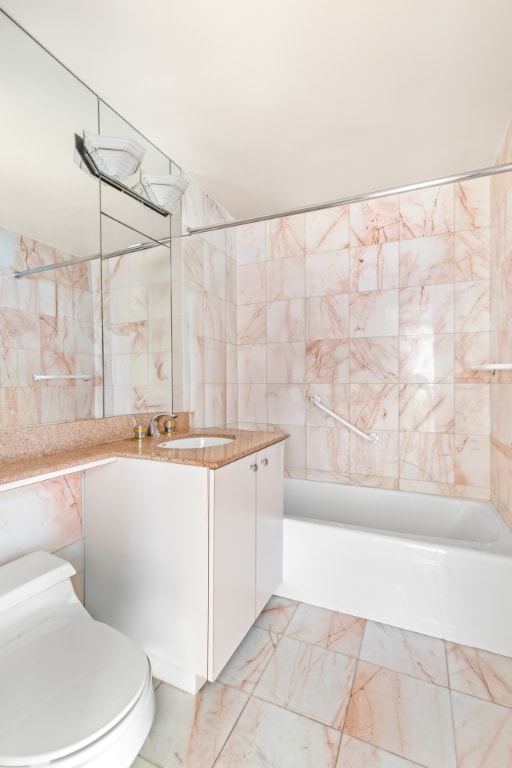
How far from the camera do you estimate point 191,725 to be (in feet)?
3.73

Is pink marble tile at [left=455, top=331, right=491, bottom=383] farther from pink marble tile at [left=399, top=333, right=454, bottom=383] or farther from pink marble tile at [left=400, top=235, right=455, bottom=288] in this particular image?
pink marble tile at [left=400, top=235, right=455, bottom=288]

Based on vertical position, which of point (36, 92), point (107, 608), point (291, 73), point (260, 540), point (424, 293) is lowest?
point (107, 608)

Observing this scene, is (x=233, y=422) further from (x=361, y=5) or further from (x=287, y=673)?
(x=361, y=5)

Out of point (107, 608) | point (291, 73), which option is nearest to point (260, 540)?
point (107, 608)

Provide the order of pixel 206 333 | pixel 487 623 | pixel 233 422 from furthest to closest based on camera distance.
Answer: pixel 233 422 < pixel 206 333 < pixel 487 623

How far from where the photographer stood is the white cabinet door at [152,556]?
120 centimetres

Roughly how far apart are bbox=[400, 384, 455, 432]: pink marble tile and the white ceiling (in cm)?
129

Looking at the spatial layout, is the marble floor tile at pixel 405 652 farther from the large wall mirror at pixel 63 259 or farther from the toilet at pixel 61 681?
the large wall mirror at pixel 63 259

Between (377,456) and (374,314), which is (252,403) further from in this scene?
(374,314)

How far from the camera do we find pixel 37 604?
1.06 metres

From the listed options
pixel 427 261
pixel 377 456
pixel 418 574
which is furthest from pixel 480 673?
pixel 427 261

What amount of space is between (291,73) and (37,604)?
206 cm

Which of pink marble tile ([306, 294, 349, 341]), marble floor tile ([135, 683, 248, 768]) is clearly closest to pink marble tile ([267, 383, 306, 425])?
pink marble tile ([306, 294, 349, 341])

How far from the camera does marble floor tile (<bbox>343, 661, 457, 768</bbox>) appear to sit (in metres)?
1.06
